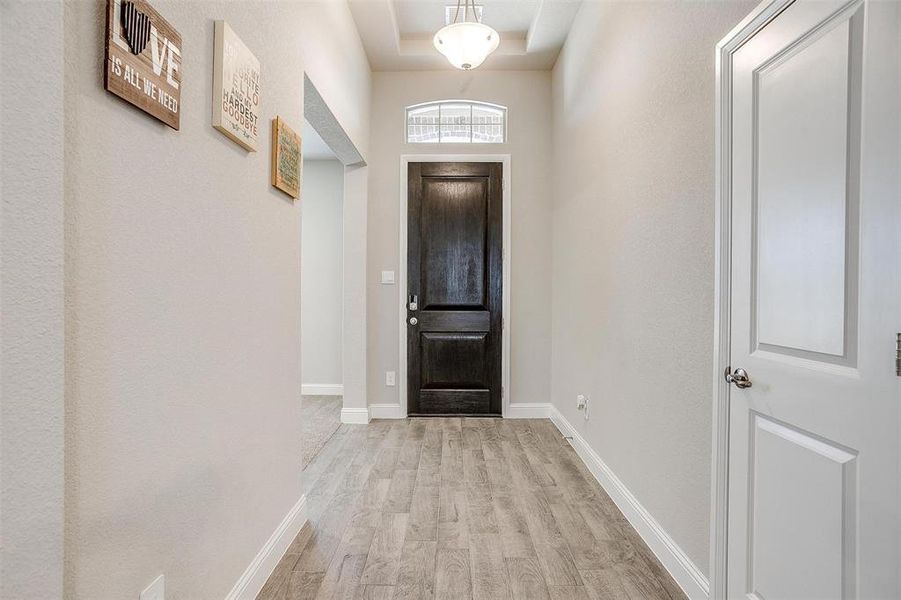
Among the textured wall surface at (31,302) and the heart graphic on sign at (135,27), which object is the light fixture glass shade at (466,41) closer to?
the heart graphic on sign at (135,27)

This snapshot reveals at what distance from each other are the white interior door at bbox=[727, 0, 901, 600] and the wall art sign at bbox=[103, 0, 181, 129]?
5.11 feet

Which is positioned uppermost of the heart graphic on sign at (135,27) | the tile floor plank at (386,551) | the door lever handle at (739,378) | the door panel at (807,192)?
the heart graphic on sign at (135,27)

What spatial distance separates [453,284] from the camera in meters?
4.00

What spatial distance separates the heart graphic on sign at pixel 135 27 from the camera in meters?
0.92

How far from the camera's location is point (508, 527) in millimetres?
2123

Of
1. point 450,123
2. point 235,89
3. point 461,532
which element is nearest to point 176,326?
point 235,89

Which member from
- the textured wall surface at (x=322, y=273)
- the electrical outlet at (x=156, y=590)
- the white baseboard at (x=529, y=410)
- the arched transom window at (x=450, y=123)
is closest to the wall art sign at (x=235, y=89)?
the electrical outlet at (x=156, y=590)

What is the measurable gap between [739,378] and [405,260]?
115 inches

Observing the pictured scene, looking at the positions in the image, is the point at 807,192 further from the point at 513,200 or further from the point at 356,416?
the point at 356,416

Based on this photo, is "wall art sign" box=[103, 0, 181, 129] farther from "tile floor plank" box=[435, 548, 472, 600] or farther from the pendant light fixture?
the pendant light fixture

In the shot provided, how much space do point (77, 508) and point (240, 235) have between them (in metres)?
0.89

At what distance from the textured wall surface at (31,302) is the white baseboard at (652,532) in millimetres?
1815

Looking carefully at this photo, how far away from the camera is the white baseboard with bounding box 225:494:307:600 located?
154cm

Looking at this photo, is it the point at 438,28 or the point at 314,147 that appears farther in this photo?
the point at 314,147
